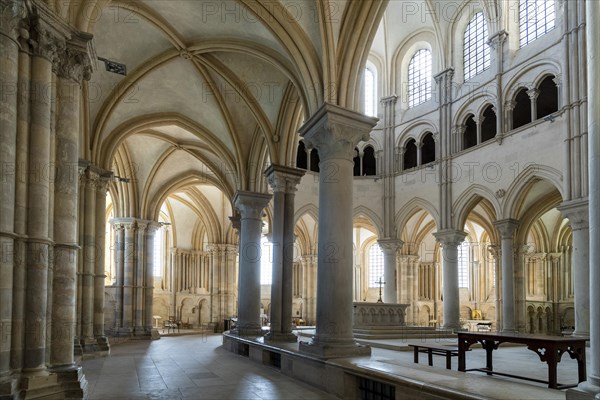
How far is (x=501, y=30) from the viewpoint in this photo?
2238cm

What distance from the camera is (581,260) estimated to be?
1775 cm

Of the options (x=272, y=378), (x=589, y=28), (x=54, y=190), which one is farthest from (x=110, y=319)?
(x=589, y=28)

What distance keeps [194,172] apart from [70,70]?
1875 centimetres

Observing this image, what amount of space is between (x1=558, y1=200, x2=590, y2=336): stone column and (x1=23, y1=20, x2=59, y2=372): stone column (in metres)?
15.9

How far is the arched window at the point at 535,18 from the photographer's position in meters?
20.8

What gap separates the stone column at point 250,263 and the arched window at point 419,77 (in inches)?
504

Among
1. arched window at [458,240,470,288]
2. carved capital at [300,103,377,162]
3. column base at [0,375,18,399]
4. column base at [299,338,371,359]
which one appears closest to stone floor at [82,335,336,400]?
column base at [299,338,371,359]

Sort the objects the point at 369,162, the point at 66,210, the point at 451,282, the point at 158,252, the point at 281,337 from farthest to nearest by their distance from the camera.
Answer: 1. the point at 158,252
2. the point at 369,162
3. the point at 451,282
4. the point at 281,337
5. the point at 66,210

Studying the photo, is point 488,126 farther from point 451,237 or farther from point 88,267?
point 88,267

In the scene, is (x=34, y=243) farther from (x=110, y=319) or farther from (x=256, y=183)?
Answer: (x=110, y=319)

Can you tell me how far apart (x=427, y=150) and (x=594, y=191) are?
23576 mm

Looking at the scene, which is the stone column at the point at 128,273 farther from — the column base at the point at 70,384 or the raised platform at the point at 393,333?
the column base at the point at 70,384

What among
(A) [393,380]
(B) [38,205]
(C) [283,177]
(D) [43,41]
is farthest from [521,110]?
(B) [38,205]

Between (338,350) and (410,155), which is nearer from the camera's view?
(338,350)
